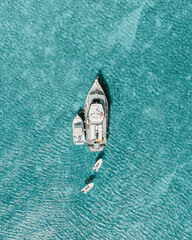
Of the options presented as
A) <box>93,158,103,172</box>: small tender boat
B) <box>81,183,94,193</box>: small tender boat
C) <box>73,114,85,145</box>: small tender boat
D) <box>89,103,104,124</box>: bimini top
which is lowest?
<box>81,183,94,193</box>: small tender boat

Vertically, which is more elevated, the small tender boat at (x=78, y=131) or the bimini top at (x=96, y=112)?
the bimini top at (x=96, y=112)

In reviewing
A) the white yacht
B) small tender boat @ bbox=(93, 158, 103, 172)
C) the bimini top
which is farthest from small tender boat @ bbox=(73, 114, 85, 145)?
small tender boat @ bbox=(93, 158, 103, 172)

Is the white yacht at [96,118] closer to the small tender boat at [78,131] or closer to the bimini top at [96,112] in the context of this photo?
the bimini top at [96,112]

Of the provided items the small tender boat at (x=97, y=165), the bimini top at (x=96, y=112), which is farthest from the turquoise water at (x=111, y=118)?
the bimini top at (x=96, y=112)

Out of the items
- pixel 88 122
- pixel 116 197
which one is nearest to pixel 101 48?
pixel 88 122

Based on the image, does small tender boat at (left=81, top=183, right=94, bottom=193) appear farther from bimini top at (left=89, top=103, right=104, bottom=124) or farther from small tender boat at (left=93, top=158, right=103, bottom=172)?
bimini top at (left=89, top=103, right=104, bottom=124)

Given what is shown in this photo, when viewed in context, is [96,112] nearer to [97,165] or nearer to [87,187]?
[97,165]
